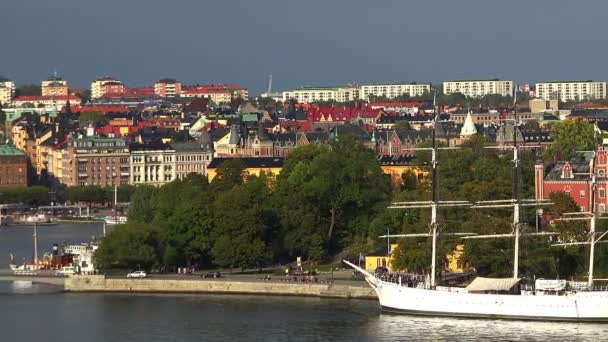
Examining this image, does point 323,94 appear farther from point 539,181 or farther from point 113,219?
point 539,181

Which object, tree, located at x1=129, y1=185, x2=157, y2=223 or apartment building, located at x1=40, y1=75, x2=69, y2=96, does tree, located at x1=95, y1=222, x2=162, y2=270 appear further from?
apartment building, located at x1=40, y1=75, x2=69, y2=96

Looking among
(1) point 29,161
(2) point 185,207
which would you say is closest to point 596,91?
(1) point 29,161

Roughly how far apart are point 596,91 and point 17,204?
98.8 metres

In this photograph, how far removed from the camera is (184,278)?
54188 millimetres

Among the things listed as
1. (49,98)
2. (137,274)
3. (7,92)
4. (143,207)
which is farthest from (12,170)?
(7,92)

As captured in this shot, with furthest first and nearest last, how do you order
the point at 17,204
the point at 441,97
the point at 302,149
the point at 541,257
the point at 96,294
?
the point at 441,97 < the point at 17,204 < the point at 302,149 < the point at 96,294 < the point at 541,257

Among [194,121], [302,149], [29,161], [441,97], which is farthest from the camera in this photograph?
[441,97]

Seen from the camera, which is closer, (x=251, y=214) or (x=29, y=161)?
(x=251, y=214)

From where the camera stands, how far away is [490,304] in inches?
1882

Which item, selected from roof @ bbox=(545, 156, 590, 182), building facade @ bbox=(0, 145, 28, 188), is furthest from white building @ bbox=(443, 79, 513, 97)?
roof @ bbox=(545, 156, 590, 182)

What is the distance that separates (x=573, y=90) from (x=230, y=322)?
146818 mm

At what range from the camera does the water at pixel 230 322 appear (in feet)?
147

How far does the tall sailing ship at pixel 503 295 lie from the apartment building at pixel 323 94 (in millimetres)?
140632

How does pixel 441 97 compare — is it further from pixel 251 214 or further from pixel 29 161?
pixel 251 214
